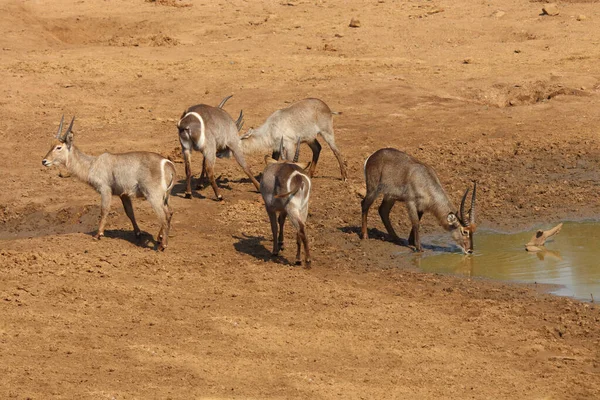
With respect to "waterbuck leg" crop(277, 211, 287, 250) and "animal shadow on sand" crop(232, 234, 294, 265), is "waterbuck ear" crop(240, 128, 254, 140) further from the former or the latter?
"waterbuck leg" crop(277, 211, 287, 250)

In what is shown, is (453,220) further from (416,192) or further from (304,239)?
(304,239)

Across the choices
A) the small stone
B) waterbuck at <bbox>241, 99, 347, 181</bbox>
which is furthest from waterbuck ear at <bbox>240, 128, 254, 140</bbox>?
the small stone

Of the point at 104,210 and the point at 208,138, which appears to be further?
the point at 208,138

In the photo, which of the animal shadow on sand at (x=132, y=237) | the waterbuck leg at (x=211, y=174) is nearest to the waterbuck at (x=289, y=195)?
the animal shadow on sand at (x=132, y=237)

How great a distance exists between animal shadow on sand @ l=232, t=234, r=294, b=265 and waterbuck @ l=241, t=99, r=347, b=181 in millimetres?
2601

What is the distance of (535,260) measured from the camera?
1330 centimetres

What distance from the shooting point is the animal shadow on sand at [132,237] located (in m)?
13.3

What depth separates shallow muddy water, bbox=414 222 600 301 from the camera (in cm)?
1252

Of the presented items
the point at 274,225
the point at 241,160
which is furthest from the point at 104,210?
the point at 241,160

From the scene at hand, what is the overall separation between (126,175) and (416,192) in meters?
3.60

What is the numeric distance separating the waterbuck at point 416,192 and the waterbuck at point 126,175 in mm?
2652

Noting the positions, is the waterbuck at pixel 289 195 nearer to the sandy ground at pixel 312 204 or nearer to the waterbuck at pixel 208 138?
the sandy ground at pixel 312 204

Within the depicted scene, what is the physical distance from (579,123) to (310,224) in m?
5.99

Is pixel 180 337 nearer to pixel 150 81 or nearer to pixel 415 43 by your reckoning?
pixel 150 81
